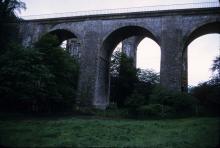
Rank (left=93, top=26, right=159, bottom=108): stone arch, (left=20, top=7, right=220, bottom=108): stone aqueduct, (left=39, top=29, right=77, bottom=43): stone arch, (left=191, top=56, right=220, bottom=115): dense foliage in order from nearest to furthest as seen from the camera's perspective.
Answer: (left=191, top=56, right=220, bottom=115): dense foliage, (left=20, top=7, right=220, bottom=108): stone aqueduct, (left=93, top=26, right=159, bottom=108): stone arch, (left=39, top=29, right=77, bottom=43): stone arch

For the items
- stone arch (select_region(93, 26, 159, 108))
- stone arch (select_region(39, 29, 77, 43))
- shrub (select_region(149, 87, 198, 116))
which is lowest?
shrub (select_region(149, 87, 198, 116))

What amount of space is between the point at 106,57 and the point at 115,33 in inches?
A: 111

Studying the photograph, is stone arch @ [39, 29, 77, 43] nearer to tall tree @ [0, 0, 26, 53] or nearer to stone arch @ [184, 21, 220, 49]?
tall tree @ [0, 0, 26, 53]

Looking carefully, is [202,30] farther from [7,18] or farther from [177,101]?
[7,18]

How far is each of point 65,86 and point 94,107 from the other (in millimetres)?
3191

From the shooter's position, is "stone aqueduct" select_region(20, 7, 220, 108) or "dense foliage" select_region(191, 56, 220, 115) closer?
"dense foliage" select_region(191, 56, 220, 115)

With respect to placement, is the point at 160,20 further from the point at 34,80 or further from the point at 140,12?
the point at 34,80

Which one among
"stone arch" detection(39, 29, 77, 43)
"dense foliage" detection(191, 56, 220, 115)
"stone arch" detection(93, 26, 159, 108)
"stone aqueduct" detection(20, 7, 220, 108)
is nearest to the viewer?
"dense foliage" detection(191, 56, 220, 115)

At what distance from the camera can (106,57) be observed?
26500mm

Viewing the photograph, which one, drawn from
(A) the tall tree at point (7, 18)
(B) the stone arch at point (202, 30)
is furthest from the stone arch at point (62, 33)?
(B) the stone arch at point (202, 30)

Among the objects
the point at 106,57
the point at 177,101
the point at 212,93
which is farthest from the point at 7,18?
the point at 212,93

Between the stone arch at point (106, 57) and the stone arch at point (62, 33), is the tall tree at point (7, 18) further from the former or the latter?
the stone arch at point (106, 57)

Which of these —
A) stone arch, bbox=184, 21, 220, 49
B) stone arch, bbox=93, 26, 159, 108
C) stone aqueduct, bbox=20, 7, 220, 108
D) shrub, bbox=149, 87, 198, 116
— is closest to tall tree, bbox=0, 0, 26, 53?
stone aqueduct, bbox=20, 7, 220, 108

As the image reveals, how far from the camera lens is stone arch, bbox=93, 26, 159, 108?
24391mm
